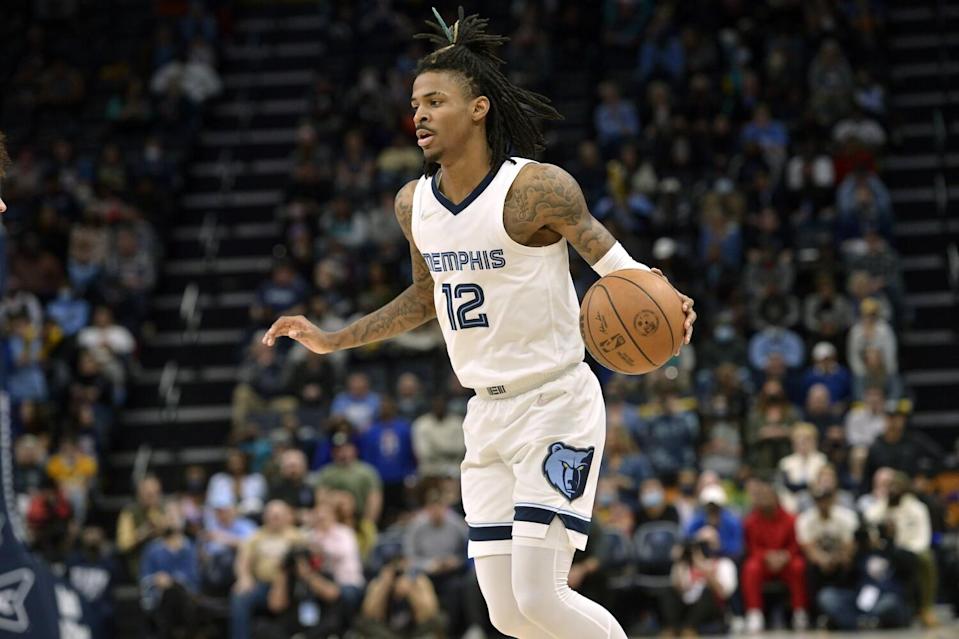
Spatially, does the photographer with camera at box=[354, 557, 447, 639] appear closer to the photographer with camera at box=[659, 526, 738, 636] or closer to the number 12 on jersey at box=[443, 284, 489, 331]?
the photographer with camera at box=[659, 526, 738, 636]

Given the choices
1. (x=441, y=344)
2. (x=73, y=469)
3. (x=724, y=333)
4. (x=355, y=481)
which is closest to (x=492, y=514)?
(x=355, y=481)

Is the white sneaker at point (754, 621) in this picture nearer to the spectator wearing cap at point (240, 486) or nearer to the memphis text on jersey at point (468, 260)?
the spectator wearing cap at point (240, 486)

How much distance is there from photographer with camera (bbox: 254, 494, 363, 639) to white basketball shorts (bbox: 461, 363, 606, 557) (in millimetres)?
7065

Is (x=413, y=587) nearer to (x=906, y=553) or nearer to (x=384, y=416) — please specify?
(x=384, y=416)

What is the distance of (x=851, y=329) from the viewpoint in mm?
14766

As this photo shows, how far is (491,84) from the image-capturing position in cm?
538

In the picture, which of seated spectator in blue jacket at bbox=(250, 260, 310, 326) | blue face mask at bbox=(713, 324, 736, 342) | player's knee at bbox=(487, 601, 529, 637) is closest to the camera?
player's knee at bbox=(487, 601, 529, 637)

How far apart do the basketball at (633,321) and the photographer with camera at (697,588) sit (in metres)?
7.24

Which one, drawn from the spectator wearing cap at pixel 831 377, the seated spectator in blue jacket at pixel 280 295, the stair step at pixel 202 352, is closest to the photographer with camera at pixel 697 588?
the spectator wearing cap at pixel 831 377

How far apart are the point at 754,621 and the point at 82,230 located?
30.4 ft

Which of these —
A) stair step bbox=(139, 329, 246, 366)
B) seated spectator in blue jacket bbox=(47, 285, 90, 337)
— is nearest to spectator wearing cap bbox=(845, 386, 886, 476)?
stair step bbox=(139, 329, 246, 366)

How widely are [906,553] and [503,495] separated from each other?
7.71 m

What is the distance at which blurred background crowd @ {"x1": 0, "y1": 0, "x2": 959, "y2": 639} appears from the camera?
12320 mm

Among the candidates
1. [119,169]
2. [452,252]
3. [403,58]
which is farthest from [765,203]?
[452,252]
